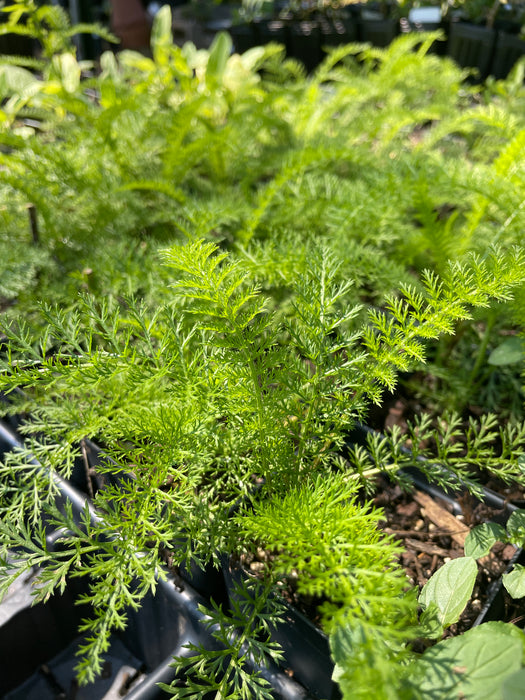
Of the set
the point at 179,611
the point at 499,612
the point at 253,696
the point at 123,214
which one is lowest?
the point at 499,612

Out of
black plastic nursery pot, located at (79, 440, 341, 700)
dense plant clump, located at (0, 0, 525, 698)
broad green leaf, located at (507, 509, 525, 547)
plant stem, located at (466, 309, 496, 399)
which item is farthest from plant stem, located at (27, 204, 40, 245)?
broad green leaf, located at (507, 509, 525, 547)

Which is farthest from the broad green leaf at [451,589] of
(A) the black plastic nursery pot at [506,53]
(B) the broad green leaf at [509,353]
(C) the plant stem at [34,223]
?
(A) the black plastic nursery pot at [506,53]

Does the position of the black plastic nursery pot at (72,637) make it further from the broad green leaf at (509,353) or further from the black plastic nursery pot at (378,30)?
the black plastic nursery pot at (378,30)

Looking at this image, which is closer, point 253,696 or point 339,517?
point 339,517

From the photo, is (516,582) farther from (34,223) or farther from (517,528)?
(34,223)

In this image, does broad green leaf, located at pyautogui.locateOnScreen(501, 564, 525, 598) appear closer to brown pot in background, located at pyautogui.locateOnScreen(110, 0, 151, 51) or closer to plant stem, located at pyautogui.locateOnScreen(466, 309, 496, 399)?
plant stem, located at pyautogui.locateOnScreen(466, 309, 496, 399)

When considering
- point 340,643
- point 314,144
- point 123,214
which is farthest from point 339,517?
point 314,144

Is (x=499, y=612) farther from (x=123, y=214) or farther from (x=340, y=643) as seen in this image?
(x=123, y=214)
